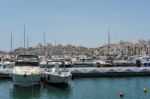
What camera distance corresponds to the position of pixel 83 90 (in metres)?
39.7

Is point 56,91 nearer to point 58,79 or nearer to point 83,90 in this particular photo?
point 83,90

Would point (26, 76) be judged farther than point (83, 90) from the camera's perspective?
Yes

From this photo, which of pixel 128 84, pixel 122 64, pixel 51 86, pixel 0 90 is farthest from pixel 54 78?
pixel 122 64

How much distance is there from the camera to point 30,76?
133 feet

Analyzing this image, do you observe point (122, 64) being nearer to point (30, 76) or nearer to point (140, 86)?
point (140, 86)

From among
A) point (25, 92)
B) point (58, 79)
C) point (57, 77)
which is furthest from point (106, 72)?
point (25, 92)

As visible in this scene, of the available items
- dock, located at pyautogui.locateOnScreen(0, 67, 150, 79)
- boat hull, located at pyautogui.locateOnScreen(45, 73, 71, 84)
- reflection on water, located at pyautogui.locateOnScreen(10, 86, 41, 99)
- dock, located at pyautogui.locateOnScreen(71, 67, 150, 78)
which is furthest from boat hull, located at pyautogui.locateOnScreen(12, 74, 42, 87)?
dock, located at pyautogui.locateOnScreen(71, 67, 150, 78)

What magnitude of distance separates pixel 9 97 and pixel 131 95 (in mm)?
11007

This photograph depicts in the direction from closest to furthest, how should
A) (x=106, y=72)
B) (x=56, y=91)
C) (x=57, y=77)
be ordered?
(x=56, y=91), (x=57, y=77), (x=106, y=72)

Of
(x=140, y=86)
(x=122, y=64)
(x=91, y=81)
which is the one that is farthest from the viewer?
(x=122, y=64)

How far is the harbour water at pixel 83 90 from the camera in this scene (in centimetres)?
3544

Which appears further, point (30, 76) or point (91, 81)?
point (91, 81)

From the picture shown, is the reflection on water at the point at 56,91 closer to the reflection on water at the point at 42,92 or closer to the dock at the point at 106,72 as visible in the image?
the reflection on water at the point at 42,92

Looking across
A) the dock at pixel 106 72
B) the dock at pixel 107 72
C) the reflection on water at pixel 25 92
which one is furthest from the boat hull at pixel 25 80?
the dock at pixel 107 72
